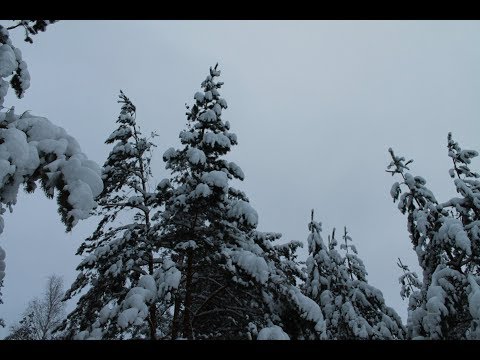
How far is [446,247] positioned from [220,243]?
5412 millimetres

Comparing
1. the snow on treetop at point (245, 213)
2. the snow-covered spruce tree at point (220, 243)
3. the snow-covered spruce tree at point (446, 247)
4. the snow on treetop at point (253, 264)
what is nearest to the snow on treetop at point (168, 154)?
the snow-covered spruce tree at point (220, 243)

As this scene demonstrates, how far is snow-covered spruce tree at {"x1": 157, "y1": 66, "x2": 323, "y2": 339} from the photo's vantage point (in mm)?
8117

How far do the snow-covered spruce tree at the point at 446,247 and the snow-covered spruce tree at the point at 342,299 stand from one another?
3431 millimetres

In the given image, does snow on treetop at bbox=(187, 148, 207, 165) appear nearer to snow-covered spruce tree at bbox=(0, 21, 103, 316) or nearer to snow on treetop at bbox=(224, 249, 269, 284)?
snow on treetop at bbox=(224, 249, 269, 284)

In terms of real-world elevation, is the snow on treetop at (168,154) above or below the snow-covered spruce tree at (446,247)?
above

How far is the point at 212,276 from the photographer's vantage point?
10547mm

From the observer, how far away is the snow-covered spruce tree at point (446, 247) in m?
7.43

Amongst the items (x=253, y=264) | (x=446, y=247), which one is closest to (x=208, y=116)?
(x=253, y=264)

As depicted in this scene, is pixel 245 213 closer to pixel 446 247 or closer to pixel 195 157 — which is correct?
pixel 195 157

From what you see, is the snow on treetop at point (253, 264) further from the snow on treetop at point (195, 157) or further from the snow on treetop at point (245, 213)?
the snow on treetop at point (195, 157)

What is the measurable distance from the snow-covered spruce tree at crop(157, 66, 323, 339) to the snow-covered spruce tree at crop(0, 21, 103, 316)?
5912 millimetres

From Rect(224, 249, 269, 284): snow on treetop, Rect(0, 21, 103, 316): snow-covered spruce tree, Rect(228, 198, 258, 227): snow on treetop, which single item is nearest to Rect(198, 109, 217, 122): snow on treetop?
Rect(228, 198, 258, 227): snow on treetop

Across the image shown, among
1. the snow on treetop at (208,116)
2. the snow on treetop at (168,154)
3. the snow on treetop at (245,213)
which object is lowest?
the snow on treetop at (245,213)
